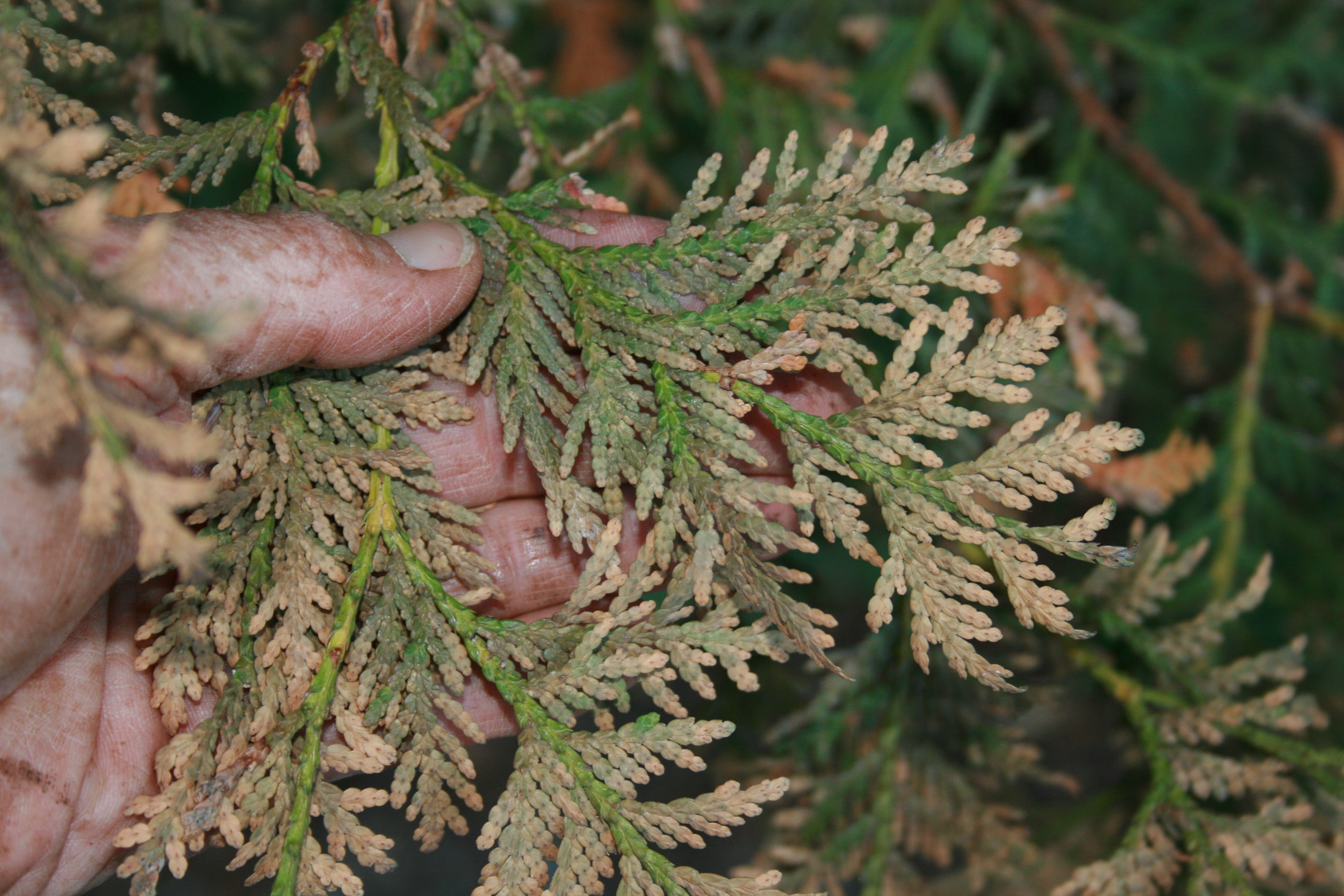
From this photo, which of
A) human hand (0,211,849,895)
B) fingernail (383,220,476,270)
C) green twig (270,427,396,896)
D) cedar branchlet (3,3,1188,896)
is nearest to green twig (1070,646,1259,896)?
cedar branchlet (3,3,1188,896)

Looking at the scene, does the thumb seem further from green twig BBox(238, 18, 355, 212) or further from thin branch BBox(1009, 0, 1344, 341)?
thin branch BBox(1009, 0, 1344, 341)

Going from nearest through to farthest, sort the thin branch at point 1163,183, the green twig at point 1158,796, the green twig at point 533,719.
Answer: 1. the green twig at point 533,719
2. the green twig at point 1158,796
3. the thin branch at point 1163,183

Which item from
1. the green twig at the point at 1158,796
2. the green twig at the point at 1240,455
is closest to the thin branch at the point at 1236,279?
the green twig at the point at 1240,455

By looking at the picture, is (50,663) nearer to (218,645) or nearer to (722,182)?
(218,645)

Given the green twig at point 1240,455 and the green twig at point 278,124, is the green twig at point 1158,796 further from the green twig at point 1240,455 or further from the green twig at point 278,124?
the green twig at point 278,124

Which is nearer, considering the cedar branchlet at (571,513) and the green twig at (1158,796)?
the cedar branchlet at (571,513)

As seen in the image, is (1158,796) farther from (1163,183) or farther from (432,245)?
(1163,183)

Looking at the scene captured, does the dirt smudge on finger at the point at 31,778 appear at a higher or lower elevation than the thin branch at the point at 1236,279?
lower

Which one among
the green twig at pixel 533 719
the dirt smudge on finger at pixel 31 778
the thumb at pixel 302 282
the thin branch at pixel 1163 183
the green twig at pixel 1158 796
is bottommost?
the dirt smudge on finger at pixel 31 778

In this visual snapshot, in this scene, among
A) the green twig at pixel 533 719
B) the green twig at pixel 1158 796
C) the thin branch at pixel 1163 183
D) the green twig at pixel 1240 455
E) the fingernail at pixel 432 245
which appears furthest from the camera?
the thin branch at pixel 1163 183
